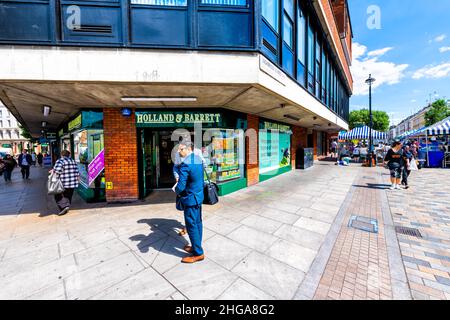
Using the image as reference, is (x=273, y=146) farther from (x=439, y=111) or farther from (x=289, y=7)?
(x=439, y=111)

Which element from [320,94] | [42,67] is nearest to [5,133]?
[42,67]

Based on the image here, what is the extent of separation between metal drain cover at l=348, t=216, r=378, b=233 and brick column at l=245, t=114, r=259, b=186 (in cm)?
406

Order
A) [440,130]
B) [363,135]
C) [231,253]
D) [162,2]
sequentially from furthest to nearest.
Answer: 1. [363,135]
2. [440,130]
3. [162,2]
4. [231,253]

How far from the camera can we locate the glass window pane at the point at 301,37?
295 inches

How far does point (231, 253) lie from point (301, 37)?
28.2ft

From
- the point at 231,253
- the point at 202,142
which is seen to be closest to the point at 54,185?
the point at 202,142

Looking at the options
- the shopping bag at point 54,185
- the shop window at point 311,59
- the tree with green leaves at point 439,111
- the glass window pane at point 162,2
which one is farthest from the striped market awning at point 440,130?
the tree with green leaves at point 439,111

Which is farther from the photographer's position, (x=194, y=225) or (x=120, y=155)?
(x=120, y=155)

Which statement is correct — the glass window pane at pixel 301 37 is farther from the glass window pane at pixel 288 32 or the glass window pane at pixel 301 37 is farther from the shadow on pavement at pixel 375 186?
the shadow on pavement at pixel 375 186

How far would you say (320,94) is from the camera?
34.4ft

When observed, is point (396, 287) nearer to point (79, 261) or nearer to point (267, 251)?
point (267, 251)

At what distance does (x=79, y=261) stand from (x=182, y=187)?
83.0 inches

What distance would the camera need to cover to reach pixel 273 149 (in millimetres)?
10234

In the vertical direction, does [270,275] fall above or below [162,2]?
below
